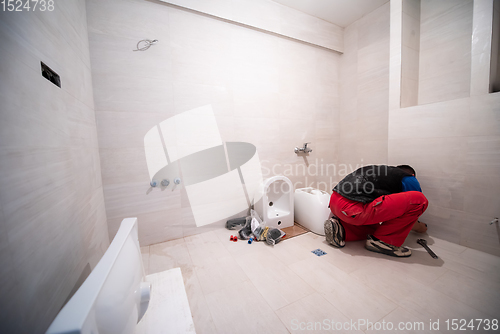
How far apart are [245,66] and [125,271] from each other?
7.24 feet

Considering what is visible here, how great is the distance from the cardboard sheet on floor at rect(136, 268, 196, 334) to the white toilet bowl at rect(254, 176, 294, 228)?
3.67ft

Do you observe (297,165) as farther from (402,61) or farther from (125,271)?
(125,271)

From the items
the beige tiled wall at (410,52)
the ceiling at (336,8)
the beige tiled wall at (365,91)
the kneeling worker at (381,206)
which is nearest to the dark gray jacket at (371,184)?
the kneeling worker at (381,206)

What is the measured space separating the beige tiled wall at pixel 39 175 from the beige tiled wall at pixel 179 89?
1.54ft

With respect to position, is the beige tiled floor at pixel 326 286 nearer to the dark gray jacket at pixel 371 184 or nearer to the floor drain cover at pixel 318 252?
the floor drain cover at pixel 318 252

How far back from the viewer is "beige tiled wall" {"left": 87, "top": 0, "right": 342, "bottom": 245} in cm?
169

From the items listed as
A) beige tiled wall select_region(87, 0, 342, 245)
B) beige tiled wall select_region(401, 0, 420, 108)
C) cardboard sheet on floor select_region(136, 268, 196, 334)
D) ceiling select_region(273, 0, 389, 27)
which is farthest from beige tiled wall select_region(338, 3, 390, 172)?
cardboard sheet on floor select_region(136, 268, 196, 334)

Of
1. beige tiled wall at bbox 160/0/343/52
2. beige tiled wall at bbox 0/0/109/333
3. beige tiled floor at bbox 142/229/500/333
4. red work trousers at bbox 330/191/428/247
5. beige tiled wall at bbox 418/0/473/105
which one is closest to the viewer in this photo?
beige tiled wall at bbox 0/0/109/333

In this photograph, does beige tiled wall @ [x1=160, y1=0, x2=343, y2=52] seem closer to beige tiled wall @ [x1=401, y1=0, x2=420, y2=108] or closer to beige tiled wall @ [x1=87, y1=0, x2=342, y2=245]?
beige tiled wall @ [x1=87, y1=0, x2=342, y2=245]

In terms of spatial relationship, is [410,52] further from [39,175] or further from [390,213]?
[39,175]

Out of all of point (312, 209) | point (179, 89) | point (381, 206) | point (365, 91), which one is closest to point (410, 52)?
point (365, 91)

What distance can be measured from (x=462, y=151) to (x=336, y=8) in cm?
211

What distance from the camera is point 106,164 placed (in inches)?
67.2

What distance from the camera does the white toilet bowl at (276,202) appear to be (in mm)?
2131
